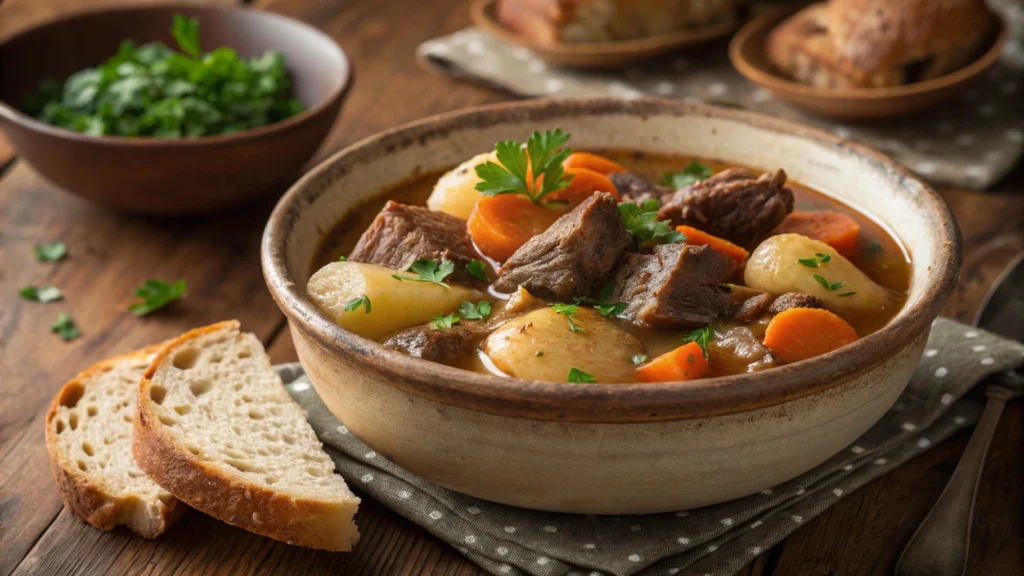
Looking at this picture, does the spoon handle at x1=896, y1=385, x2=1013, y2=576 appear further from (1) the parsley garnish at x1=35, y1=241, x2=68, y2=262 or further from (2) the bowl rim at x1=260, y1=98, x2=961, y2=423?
(1) the parsley garnish at x1=35, y1=241, x2=68, y2=262

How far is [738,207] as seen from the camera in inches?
106

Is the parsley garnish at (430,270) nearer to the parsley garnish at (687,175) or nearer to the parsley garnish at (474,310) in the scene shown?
the parsley garnish at (474,310)

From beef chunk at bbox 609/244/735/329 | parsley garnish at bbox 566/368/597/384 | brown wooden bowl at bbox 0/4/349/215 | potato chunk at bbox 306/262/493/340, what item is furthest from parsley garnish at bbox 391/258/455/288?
brown wooden bowl at bbox 0/4/349/215

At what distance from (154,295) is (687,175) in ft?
5.56

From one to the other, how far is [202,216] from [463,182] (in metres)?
1.42

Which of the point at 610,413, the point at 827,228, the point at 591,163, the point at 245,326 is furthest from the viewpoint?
the point at 245,326

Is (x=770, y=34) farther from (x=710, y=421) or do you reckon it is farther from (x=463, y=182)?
(x=710, y=421)

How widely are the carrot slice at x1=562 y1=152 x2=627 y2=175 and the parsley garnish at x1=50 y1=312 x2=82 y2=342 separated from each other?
1572 mm

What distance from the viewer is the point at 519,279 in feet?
8.27

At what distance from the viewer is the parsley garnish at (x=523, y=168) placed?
8.67 ft

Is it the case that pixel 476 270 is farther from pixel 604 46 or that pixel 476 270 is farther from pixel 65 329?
pixel 604 46

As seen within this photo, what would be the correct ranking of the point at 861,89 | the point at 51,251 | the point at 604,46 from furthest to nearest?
1. the point at 604,46
2. the point at 861,89
3. the point at 51,251

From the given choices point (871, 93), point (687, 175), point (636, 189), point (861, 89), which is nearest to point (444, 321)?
point (636, 189)

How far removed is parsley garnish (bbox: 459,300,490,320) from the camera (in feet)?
8.02
